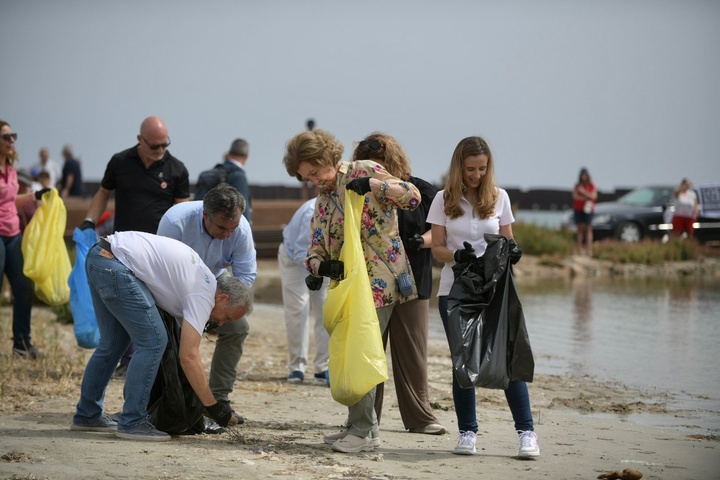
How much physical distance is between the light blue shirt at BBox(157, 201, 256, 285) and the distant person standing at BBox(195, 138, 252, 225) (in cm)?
316

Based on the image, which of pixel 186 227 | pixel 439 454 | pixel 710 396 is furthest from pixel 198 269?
pixel 710 396

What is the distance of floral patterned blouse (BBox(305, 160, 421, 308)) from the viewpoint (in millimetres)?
6738

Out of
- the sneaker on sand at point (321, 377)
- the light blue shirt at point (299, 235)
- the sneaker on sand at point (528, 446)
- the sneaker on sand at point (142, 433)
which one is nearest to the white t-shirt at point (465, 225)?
the sneaker on sand at point (528, 446)

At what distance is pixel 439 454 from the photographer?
6680 millimetres

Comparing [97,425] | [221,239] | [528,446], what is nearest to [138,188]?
[221,239]

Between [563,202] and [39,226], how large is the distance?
5090cm

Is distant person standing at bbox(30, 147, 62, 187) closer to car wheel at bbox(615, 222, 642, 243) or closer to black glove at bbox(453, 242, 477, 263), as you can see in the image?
car wheel at bbox(615, 222, 642, 243)

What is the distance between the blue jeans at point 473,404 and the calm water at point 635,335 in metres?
1.91

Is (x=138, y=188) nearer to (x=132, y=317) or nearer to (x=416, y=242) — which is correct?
(x=132, y=317)

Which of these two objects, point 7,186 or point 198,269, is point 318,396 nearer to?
point 198,269

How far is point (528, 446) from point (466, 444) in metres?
0.38

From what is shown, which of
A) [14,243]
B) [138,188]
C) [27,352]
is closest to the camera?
[138,188]

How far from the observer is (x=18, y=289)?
9914 millimetres

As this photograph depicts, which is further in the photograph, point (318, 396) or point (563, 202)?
point (563, 202)
